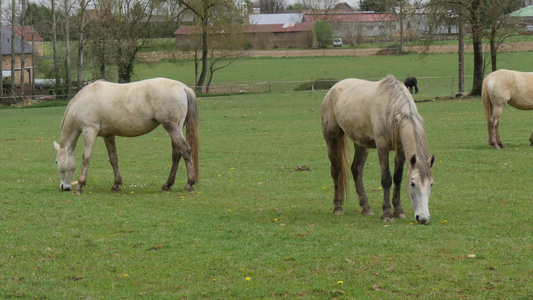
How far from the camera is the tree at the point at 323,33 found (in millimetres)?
81688

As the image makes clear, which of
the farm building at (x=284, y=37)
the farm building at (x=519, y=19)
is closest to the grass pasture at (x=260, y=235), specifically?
the farm building at (x=519, y=19)

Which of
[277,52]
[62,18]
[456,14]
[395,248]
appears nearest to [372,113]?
[395,248]

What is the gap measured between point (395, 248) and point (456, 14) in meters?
27.7

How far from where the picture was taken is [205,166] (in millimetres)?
16281

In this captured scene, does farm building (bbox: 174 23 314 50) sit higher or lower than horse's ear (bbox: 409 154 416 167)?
higher

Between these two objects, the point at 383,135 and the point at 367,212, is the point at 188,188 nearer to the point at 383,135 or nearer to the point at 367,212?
the point at 367,212

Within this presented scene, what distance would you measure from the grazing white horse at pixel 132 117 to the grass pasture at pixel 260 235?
660mm

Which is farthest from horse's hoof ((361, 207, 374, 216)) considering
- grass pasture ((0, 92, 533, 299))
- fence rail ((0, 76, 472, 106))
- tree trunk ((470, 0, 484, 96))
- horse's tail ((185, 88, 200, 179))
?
fence rail ((0, 76, 472, 106))

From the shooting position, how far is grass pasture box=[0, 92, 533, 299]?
6367 mm

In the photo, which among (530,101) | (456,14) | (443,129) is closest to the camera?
(530,101)

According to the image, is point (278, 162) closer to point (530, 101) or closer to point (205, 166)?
point (205, 166)

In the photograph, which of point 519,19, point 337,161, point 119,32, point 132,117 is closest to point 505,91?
point 337,161

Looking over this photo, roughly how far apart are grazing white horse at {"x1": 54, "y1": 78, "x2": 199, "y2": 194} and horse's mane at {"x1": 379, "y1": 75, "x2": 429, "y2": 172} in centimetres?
474

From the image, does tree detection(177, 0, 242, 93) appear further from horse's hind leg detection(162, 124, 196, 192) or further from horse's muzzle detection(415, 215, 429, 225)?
horse's muzzle detection(415, 215, 429, 225)
